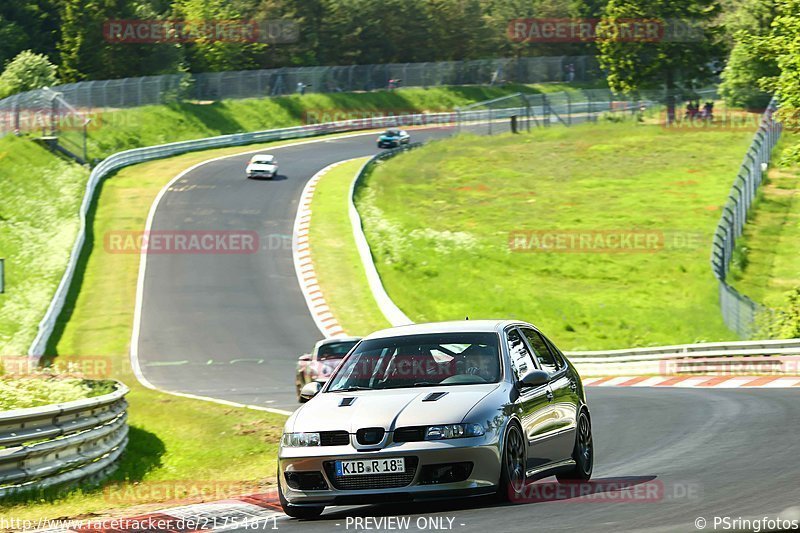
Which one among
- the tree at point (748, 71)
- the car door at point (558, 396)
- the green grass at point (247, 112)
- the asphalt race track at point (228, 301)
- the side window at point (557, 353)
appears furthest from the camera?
the tree at point (748, 71)

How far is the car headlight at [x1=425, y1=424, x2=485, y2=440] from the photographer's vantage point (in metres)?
9.08

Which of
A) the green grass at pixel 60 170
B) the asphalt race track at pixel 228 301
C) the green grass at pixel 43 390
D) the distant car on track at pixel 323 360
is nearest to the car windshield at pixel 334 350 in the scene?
the distant car on track at pixel 323 360

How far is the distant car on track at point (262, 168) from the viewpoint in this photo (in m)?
62.4

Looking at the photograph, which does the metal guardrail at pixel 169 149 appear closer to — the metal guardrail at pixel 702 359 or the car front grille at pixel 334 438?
the metal guardrail at pixel 702 359

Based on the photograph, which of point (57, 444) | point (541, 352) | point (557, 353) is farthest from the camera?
point (57, 444)

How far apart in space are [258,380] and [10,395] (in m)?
13.8

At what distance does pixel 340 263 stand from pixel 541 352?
3455cm

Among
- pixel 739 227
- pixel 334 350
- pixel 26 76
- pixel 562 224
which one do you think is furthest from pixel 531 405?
pixel 26 76

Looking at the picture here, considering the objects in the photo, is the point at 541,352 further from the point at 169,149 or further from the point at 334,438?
the point at 169,149

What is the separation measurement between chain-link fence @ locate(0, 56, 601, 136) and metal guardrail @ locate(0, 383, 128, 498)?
146 feet

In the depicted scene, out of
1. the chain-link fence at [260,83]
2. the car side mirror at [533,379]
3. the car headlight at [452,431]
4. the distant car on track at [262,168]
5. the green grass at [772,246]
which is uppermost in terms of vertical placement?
the car side mirror at [533,379]

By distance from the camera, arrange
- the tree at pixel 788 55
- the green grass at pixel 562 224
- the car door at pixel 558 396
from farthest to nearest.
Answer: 1. the green grass at pixel 562 224
2. the tree at pixel 788 55
3. the car door at pixel 558 396

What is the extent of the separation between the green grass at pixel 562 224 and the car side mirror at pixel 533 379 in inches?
1057

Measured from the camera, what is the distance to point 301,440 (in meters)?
9.37
